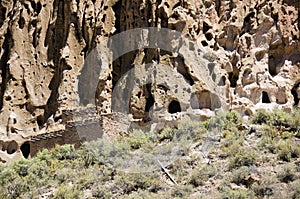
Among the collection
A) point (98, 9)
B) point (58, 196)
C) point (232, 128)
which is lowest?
point (58, 196)

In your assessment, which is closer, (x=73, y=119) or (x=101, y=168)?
(x=101, y=168)

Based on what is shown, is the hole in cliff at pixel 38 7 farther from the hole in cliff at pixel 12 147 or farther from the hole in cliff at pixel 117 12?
the hole in cliff at pixel 12 147

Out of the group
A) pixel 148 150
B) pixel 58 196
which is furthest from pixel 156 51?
pixel 58 196

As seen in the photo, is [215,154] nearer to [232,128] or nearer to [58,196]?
[232,128]

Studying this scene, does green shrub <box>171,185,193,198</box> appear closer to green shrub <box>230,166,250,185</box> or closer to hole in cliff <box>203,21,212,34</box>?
green shrub <box>230,166,250,185</box>

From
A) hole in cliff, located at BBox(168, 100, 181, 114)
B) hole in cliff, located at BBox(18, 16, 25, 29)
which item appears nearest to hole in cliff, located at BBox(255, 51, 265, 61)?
hole in cliff, located at BBox(168, 100, 181, 114)

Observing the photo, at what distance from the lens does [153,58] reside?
26828 millimetres

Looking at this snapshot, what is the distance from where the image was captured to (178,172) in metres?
19.7

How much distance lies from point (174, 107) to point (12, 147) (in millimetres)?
7739

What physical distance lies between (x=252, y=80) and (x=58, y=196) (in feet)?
36.0

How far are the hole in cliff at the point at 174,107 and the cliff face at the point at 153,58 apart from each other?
4 centimetres

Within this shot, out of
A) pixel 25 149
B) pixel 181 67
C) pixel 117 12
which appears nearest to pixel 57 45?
pixel 117 12

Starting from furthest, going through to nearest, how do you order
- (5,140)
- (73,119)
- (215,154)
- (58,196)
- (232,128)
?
(5,140), (73,119), (232,128), (215,154), (58,196)

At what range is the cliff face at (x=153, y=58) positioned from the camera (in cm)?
2652
